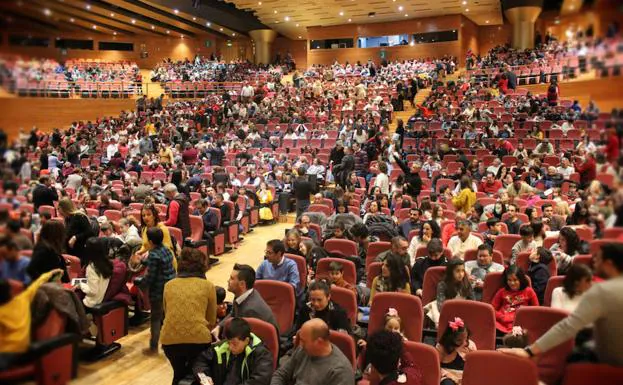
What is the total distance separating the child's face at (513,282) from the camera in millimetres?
4047

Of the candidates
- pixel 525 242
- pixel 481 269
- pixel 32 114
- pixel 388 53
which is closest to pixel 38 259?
pixel 32 114

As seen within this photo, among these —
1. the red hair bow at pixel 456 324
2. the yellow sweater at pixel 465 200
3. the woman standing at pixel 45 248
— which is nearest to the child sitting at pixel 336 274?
the red hair bow at pixel 456 324

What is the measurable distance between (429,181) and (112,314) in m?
7.01

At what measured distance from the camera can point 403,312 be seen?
3902 millimetres

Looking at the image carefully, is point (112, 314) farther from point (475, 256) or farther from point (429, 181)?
point (429, 181)

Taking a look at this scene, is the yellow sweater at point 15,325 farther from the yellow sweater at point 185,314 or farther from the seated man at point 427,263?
the seated man at point 427,263

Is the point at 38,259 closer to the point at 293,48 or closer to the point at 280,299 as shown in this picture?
the point at 280,299

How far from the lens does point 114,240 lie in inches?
212

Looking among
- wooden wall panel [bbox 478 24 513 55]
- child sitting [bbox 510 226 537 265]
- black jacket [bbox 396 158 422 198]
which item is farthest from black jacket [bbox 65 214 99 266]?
wooden wall panel [bbox 478 24 513 55]

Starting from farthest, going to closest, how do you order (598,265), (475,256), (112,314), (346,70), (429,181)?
1. (346,70)
2. (429,181)
3. (475,256)
4. (112,314)
5. (598,265)

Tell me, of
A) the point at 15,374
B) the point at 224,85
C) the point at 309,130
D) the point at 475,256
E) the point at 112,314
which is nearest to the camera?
the point at 15,374

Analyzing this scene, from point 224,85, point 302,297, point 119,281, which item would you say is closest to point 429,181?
point 302,297

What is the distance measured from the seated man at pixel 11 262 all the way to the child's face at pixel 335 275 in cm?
378

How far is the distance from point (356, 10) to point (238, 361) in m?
23.0
